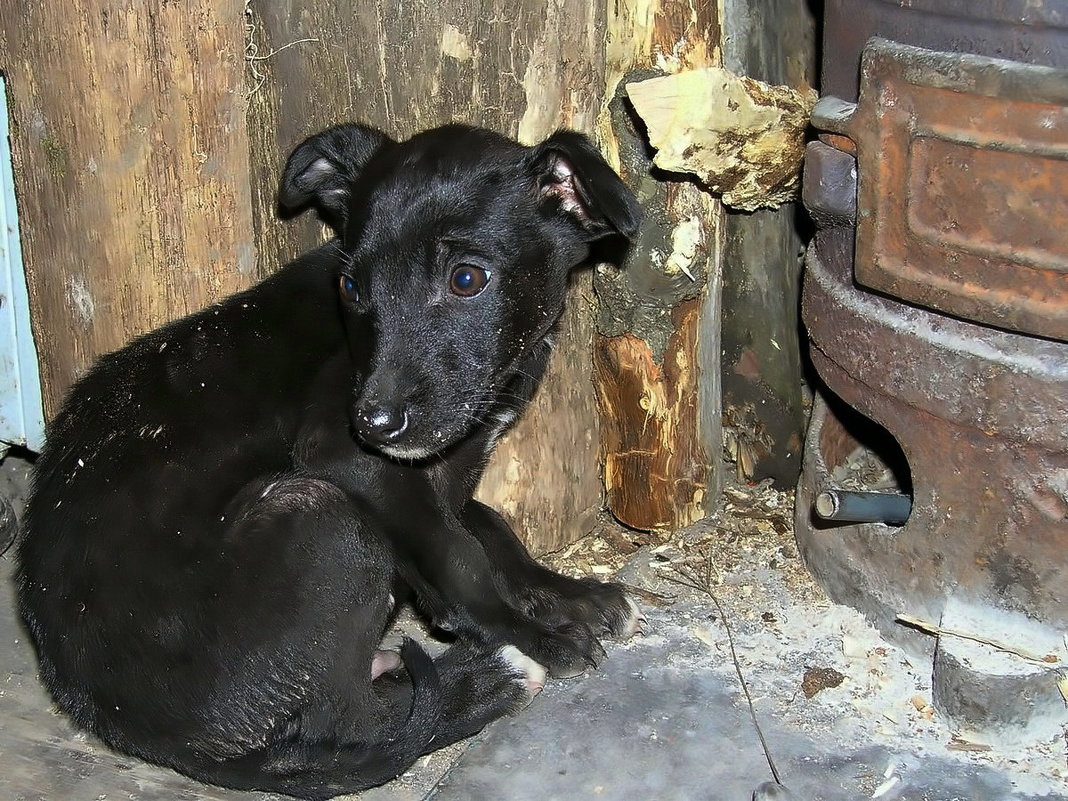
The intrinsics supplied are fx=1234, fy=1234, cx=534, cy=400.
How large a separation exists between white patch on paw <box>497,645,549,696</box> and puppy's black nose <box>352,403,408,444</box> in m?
0.70

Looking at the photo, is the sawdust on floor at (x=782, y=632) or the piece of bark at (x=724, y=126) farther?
the piece of bark at (x=724, y=126)

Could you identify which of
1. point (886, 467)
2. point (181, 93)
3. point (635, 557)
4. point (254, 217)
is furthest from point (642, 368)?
point (181, 93)

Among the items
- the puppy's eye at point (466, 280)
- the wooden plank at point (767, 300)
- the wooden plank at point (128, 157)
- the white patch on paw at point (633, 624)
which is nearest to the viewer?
the puppy's eye at point (466, 280)

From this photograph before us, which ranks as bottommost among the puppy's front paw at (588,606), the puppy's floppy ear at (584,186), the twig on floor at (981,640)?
the puppy's front paw at (588,606)

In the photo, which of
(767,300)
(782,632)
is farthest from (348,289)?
(767,300)

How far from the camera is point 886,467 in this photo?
4230mm

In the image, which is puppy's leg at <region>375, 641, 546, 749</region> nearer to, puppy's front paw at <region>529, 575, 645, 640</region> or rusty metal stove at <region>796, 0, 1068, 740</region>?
puppy's front paw at <region>529, 575, 645, 640</region>

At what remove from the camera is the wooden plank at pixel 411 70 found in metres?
3.31

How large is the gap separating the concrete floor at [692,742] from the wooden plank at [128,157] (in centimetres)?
118

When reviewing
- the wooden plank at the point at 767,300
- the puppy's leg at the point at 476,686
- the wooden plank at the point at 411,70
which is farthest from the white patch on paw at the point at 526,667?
the wooden plank at the point at 767,300

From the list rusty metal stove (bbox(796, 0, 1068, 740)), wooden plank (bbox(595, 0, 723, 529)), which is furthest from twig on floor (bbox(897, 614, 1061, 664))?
wooden plank (bbox(595, 0, 723, 529))

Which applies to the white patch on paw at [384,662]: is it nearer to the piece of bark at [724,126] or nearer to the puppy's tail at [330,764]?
the puppy's tail at [330,764]

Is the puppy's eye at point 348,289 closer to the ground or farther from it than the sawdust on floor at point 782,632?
farther from it

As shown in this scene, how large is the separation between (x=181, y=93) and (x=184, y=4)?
0.24 metres
